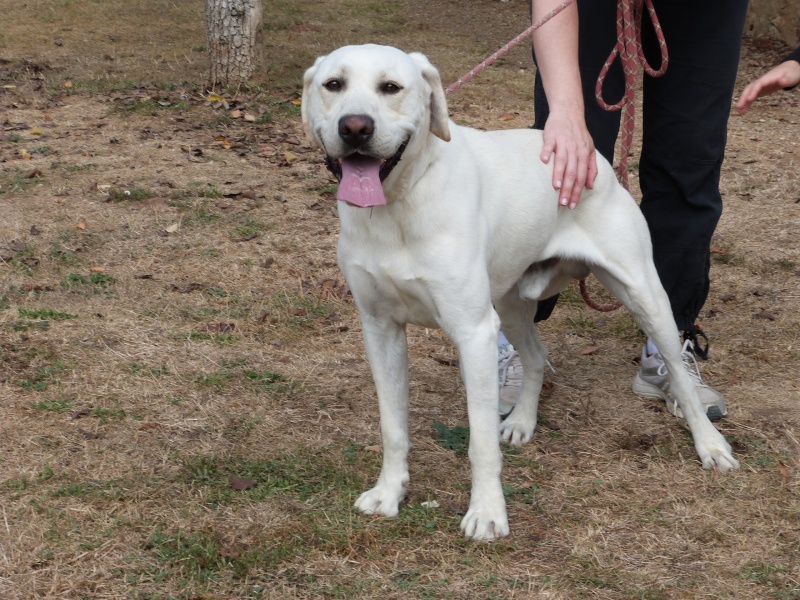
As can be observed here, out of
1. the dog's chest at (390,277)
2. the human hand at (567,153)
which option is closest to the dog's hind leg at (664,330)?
the human hand at (567,153)

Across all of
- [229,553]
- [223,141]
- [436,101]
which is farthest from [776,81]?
[223,141]

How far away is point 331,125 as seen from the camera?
266cm

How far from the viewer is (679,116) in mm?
3775

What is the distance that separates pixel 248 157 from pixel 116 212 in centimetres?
143

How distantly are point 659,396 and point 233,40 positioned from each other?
5605 mm

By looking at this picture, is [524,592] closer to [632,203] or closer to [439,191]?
[439,191]

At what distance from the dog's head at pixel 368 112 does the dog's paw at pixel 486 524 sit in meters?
1.09

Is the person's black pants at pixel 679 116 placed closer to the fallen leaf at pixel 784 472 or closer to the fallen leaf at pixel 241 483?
the fallen leaf at pixel 784 472

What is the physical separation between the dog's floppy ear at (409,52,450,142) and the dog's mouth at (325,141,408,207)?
215mm

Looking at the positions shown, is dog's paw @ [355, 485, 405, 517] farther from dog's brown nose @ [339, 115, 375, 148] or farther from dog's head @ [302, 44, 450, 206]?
dog's brown nose @ [339, 115, 375, 148]

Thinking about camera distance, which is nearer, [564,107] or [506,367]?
[564,107]

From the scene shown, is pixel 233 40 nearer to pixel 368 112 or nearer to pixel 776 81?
pixel 776 81

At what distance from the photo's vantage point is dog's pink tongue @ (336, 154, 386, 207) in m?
2.64

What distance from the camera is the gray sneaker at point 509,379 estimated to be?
13.5 feet
